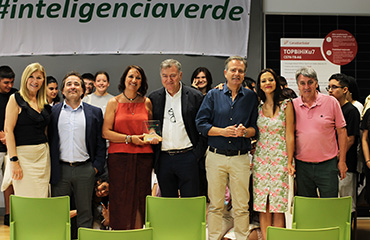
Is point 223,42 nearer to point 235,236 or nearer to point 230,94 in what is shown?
point 230,94

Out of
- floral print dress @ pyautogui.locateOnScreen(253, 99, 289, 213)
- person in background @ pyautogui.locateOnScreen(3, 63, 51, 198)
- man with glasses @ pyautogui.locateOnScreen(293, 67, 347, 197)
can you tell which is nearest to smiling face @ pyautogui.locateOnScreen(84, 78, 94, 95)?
person in background @ pyautogui.locateOnScreen(3, 63, 51, 198)

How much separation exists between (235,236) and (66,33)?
4164mm

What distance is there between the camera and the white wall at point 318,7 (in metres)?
6.77

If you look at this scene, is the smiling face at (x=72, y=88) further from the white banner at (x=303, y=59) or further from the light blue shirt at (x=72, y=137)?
the white banner at (x=303, y=59)

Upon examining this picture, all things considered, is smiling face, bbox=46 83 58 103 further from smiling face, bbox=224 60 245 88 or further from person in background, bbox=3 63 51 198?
smiling face, bbox=224 60 245 88

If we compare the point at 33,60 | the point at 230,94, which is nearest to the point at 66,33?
the point at 33,60

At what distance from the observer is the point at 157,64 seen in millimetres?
6781

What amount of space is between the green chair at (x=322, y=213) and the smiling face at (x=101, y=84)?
147 inches

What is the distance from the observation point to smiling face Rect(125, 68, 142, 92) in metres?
4.34

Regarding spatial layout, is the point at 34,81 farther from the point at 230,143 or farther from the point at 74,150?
the point at 230,143

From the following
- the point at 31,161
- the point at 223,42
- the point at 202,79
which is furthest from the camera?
the point at 223,42

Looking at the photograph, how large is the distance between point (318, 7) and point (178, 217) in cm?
492

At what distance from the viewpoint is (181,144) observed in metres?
4.34

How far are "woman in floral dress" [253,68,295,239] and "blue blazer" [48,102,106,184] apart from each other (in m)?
1.60
